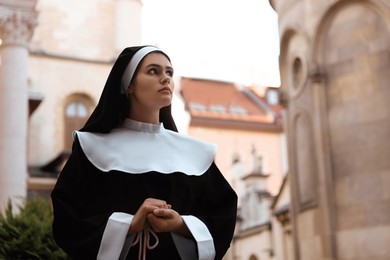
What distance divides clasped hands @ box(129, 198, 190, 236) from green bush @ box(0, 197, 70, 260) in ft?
14.3

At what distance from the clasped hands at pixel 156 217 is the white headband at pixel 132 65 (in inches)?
24.9

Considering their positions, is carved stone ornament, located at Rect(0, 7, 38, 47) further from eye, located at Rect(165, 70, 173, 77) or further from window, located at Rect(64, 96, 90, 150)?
window, located at Rect(64, 96, 90, 150)

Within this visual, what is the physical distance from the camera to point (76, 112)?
113 feet

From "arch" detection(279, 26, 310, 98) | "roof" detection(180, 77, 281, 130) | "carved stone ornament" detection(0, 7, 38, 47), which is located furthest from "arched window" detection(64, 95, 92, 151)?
"arch" detection(279, 26, 310, 98)

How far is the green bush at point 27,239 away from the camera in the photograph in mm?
6934

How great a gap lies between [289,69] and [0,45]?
7.88 m

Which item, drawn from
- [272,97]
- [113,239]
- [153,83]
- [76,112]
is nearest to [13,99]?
[153,83]

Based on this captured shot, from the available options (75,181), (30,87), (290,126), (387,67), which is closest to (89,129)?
(75,181)

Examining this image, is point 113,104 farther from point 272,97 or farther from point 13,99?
point 272,97

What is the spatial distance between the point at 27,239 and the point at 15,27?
34.3ft

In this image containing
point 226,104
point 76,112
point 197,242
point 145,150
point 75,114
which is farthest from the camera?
point 226,104

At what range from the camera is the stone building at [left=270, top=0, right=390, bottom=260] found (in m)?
9.97

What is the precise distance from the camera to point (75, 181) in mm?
2986

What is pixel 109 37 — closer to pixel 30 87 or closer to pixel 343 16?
pixel 30 87
